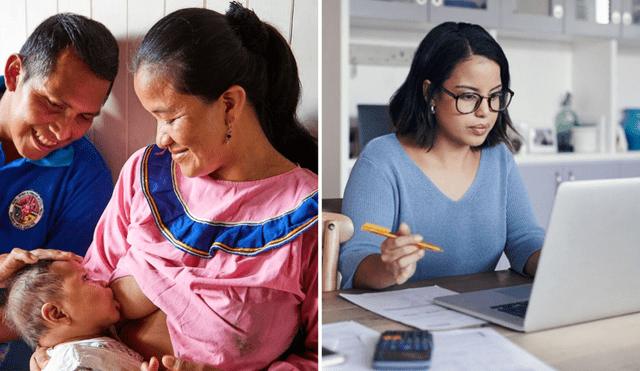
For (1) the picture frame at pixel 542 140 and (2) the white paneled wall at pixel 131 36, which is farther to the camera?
(1) the picture frame at pixel 542 140

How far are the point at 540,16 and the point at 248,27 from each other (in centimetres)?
123

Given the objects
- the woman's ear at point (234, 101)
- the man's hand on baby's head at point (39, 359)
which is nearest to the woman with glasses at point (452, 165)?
the woman's ear at point (234, 101)

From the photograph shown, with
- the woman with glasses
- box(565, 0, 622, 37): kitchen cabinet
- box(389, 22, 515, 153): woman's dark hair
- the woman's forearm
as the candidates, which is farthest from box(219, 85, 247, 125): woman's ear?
box(565, 0, 622, 37): kitchen cabinet

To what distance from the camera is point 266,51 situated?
39.2 inches

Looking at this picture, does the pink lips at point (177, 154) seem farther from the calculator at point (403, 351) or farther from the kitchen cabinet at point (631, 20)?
the kitchen cabinet at point (631, 20)

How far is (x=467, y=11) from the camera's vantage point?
5.60ft

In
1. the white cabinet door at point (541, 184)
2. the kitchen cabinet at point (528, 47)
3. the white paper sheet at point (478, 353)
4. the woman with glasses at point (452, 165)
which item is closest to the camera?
the white paper sheet at point (478, 353)

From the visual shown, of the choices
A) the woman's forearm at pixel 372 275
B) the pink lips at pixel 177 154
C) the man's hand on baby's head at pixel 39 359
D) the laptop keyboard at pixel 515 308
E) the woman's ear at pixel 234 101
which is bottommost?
the man's hand on baby's head at pixel 39 359

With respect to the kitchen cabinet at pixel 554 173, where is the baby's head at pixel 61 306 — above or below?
below

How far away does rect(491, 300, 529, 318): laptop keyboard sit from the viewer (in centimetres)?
109

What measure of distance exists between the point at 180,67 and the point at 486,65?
1.09 m

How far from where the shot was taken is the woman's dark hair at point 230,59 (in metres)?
0.98

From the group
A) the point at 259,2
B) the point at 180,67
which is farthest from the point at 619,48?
the point at 180,67

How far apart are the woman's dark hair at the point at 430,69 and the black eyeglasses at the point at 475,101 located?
0.23 ft
